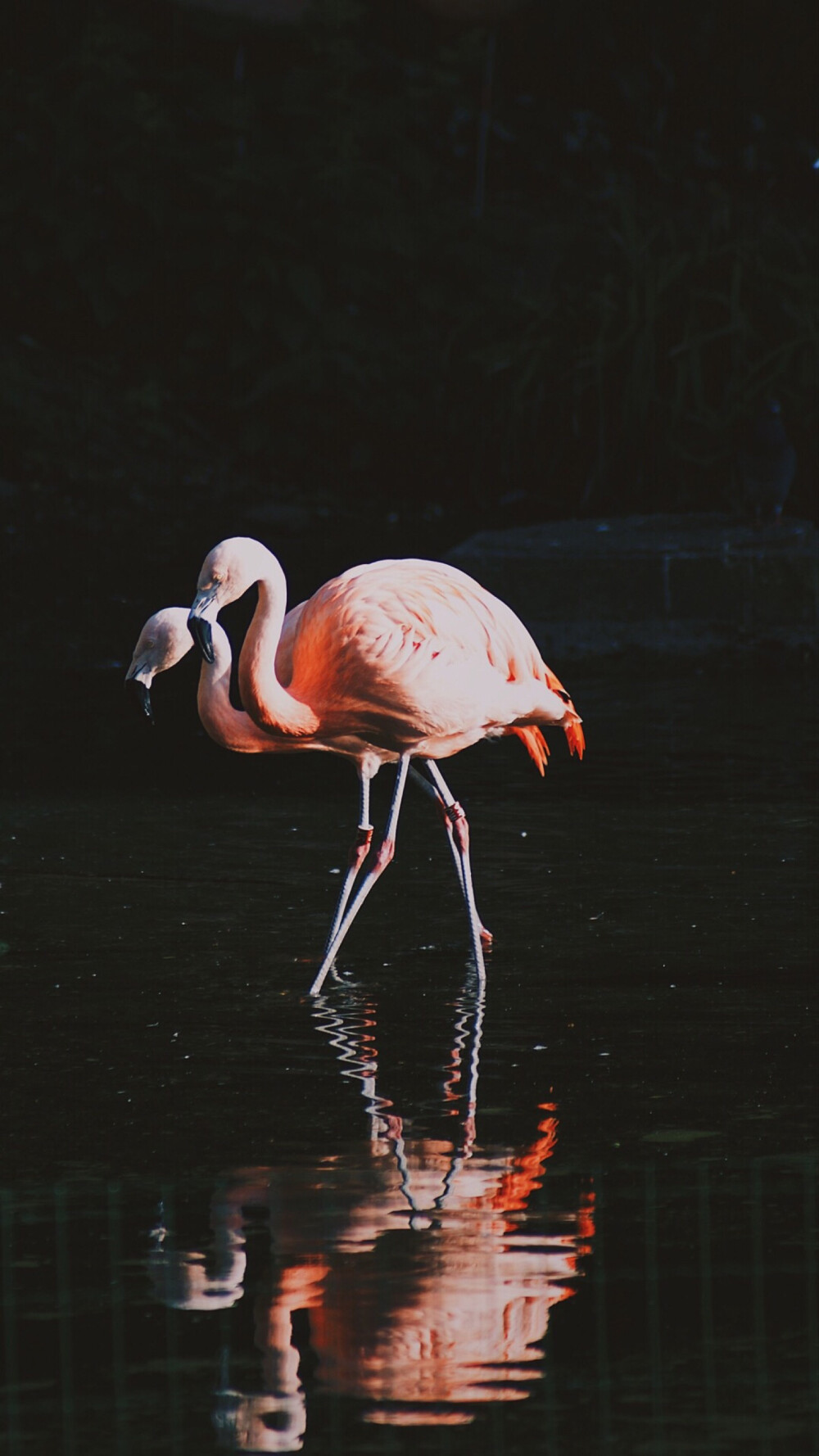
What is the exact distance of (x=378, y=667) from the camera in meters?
5.00

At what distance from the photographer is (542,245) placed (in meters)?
14.3

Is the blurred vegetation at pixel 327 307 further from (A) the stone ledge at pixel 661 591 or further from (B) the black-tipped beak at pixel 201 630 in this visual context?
(B) the black-tipped beak at pixel 201 630

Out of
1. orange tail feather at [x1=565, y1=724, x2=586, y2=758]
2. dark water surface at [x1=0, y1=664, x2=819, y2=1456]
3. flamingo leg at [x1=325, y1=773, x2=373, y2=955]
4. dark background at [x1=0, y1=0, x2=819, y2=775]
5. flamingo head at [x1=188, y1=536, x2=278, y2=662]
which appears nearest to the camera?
dark water surface at [x1=0, y1=664, x2=819, y2=1456]

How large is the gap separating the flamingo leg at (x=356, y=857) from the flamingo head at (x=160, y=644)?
1.71ft

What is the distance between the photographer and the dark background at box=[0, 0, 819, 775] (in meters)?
11.4

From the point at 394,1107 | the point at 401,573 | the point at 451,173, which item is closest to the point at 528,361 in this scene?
the point at 451,173

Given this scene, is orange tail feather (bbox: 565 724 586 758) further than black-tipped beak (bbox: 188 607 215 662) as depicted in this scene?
Yes

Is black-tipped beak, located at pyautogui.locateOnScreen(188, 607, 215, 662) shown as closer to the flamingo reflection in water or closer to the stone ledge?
the flamingo reflection in water

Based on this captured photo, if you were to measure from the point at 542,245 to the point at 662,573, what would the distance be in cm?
543

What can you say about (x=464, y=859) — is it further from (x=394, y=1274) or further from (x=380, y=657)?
(x=394, y=1274)

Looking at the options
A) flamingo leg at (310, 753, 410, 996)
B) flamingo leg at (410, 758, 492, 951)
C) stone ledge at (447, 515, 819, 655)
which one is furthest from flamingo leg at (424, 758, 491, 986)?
stone ledge at (447, 515, 819, 655)

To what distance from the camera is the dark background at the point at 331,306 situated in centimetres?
1144

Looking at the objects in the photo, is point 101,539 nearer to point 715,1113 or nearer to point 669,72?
point 669,72

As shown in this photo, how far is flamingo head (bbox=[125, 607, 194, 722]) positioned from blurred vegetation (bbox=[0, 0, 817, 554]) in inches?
253
